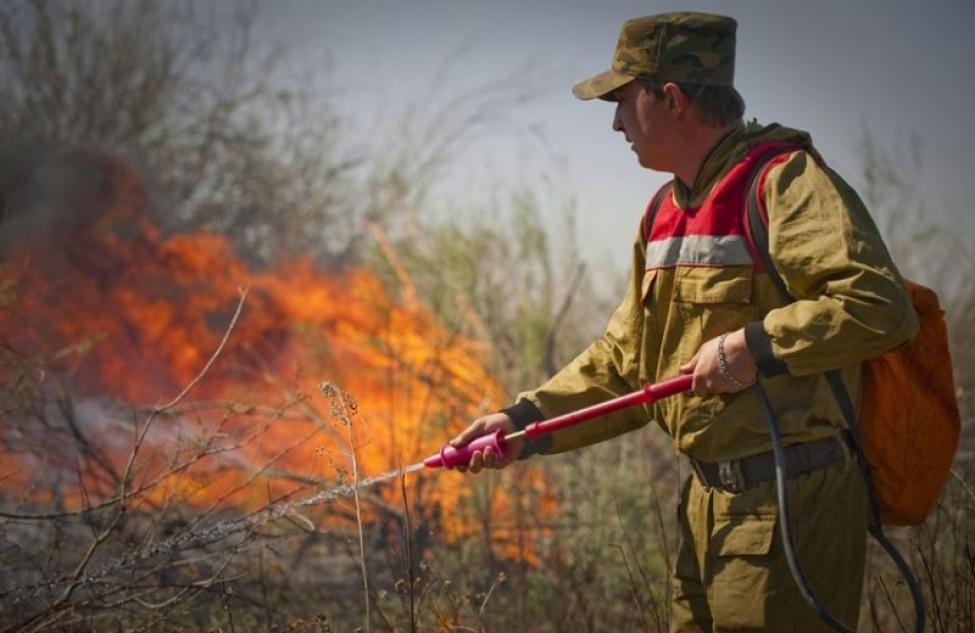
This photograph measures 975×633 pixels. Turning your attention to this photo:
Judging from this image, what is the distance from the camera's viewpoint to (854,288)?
7.97ft

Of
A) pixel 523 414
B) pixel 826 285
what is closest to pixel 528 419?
pixel 523 414

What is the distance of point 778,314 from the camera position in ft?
8.23

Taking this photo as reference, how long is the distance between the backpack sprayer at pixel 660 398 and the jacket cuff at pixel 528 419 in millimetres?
45

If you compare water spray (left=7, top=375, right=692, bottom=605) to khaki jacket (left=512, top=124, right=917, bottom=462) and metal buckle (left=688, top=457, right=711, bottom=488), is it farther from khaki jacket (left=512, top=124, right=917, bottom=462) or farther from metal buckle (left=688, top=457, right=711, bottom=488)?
metal buckle (left=688, top=457, right=711, bottom=488)

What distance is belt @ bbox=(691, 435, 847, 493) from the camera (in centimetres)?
263

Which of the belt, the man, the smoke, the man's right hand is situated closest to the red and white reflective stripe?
the man

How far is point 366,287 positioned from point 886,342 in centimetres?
619

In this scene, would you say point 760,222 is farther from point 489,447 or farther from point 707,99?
point 489,447

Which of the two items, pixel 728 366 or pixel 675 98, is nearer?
pixel 728 366

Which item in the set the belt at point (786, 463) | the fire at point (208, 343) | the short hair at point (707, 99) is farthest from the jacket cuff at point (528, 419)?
the fire at point (208, 343)

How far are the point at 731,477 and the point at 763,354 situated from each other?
36cm

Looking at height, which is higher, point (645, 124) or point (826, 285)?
point (645, 124)

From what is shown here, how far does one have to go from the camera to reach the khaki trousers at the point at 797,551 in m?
2.58

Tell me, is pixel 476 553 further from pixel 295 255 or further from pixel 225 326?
pixel 295 255
